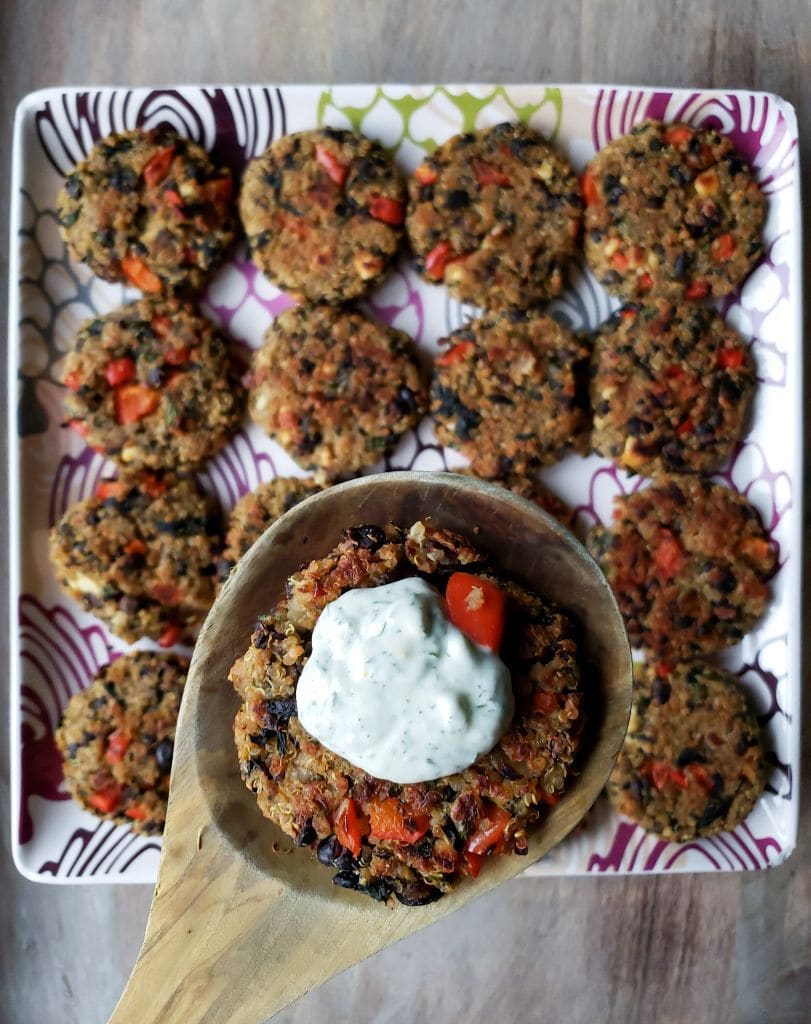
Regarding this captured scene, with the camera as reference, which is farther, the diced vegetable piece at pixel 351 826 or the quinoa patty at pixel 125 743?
the quinoa patty at pixel 125 743

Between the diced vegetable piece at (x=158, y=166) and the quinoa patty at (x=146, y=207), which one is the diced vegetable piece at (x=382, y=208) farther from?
the diced vegetable piece at (x=158, y=166)

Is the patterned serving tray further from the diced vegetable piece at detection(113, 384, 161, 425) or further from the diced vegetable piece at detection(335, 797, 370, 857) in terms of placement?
the diced vegetable piece at detection(335, 797, 370, 857)

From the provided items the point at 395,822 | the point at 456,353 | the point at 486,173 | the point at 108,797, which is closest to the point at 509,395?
the point at 456,353

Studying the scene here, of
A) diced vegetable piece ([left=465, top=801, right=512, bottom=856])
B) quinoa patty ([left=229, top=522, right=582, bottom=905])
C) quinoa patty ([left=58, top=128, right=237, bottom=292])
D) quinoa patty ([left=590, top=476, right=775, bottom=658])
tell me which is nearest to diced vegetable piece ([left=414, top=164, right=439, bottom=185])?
quinoa patty ([left=58, top=128, right=237, bottom=292])

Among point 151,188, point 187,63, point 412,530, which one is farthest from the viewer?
point 187,63

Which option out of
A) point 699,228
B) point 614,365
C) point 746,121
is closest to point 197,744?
point 614,365

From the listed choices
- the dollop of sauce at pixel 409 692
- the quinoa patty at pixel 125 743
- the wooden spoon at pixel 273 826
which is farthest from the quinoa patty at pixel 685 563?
the quinoa patty at pixel 125 743

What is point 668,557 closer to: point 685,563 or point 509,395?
point 685,563

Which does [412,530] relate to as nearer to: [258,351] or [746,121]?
[258,351]
